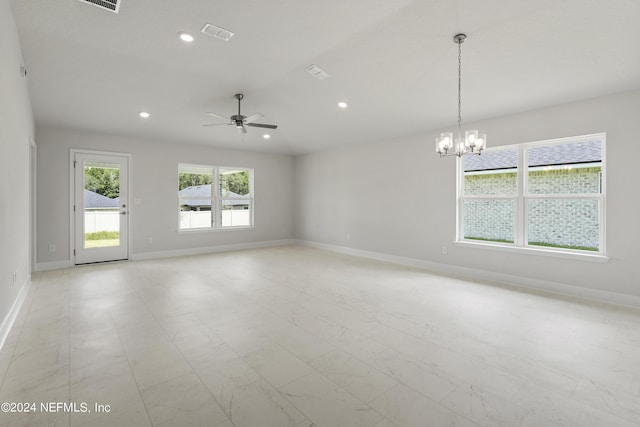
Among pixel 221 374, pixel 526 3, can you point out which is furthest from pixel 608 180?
pixel 221 374

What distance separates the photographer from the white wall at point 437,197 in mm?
3785

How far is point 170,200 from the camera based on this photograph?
697cm

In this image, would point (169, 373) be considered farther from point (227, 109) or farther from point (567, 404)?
point (227, 109)

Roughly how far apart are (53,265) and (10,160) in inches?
143

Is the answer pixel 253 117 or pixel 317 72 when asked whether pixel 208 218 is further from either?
pixel 317 72

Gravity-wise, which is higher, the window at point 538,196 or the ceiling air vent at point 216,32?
the ceiling air vent at point 216,32

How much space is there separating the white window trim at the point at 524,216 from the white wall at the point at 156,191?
16.3 ft

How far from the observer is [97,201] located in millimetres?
6117

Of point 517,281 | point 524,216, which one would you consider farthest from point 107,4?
point 517,281

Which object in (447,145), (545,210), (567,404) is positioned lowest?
(567,404)

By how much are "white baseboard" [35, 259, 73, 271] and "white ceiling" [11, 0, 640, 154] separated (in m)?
2.51

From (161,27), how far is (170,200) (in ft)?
14.5

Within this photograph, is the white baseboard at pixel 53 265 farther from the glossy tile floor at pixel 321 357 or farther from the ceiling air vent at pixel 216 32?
the ceiling air vent at pixel 216 32

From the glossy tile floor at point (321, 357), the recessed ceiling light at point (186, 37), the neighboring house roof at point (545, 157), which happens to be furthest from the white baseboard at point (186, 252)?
the neighboring house roof at point (545, 157)
